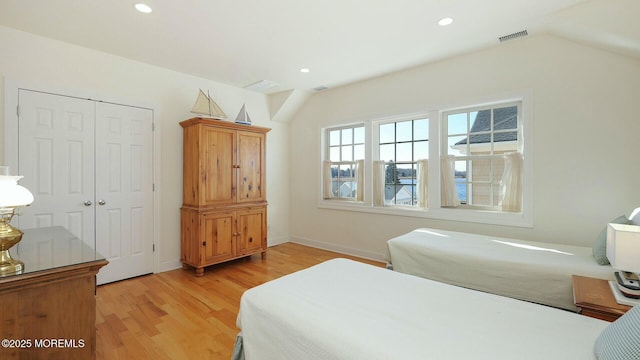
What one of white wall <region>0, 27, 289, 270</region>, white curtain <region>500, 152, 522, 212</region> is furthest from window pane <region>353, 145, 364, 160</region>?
white curtain <region>500, 152, 522, 212</region>

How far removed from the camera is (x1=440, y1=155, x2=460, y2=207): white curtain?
141 inches

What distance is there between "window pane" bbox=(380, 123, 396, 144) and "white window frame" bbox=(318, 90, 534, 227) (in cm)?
8

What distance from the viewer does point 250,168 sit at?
4.18 meters

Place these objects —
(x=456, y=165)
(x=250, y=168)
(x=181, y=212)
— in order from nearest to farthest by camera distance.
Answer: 1. (x=456, y=165)
2. (x=181, y=212)
3. (x=250, y=168)

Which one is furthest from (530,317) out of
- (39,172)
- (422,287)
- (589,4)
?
(39,172)

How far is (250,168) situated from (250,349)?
2.95 metres

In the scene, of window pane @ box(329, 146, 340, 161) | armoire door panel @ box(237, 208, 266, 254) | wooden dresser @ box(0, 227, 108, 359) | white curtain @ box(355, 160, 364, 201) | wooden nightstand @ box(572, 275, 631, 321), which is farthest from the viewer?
window pane @ box(329, 146, 340, 161)

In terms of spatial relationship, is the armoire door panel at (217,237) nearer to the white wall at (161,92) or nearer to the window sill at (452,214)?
the white wall at (161,92)

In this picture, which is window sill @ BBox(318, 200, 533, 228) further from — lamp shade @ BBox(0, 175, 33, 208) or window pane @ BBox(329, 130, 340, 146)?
lamp shade @ BBox(0, 175, 33, 208)

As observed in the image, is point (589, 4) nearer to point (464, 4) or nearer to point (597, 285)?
point (464, 4)

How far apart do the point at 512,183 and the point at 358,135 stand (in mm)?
2215

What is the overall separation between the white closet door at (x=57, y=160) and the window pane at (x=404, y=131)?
3.82 m

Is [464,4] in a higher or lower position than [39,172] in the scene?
higher

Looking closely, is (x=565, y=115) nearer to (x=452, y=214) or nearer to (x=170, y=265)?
(x=452, y=214)
